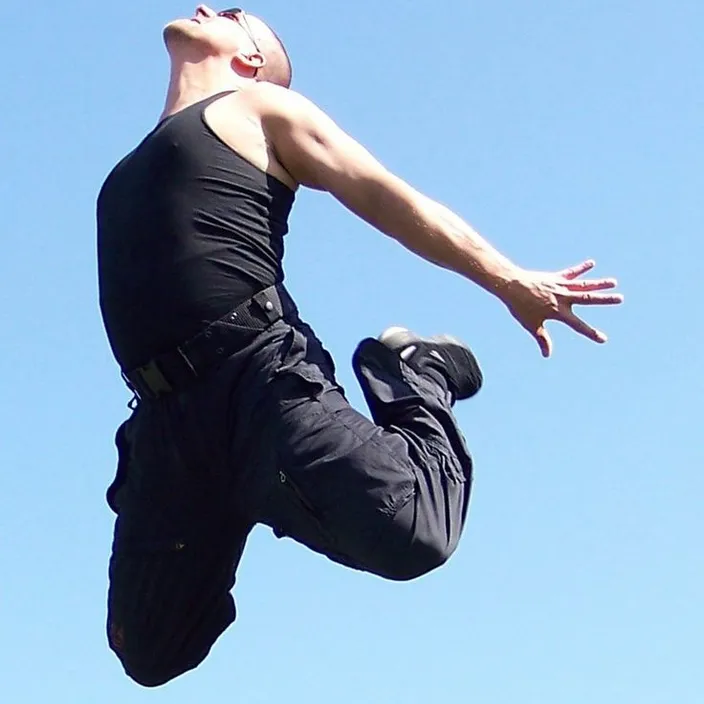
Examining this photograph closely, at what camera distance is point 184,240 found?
5598 mm

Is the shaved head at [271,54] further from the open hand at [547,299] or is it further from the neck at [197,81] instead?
the open hand at [547,299]

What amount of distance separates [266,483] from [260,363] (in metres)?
0.40

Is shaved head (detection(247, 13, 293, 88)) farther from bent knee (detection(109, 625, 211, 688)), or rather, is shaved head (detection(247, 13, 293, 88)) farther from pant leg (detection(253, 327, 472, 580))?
bent knee (detection(109, 625, 211, 688))

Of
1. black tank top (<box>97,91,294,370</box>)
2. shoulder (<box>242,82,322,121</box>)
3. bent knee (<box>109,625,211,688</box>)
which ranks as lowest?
bent knee (<box>109,625,211,688</box>)

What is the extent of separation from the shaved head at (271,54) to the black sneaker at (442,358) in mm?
1359

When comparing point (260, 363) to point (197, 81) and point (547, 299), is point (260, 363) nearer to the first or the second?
point (547, 299)

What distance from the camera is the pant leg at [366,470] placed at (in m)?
5.26

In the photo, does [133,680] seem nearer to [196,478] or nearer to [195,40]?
[196,478]

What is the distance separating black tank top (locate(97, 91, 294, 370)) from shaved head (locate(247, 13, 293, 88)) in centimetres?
88

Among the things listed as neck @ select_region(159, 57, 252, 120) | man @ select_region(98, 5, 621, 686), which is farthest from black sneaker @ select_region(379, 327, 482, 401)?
neck @ select_region(159, 57, 252, 120)

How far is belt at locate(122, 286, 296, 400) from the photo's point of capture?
556 cm

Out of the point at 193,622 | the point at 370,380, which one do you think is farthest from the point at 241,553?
the point at 370,380

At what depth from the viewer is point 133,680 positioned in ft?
20.4

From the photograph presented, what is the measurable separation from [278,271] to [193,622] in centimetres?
136
